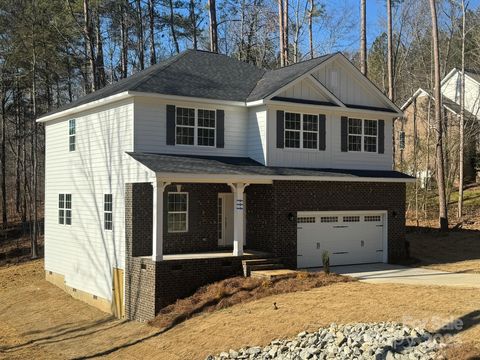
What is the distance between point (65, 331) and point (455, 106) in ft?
110

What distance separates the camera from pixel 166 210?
18.8m

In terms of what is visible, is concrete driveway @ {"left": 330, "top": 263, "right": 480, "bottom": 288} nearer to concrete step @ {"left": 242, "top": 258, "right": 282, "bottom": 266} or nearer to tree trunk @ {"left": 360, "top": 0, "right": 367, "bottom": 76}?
concrete step @ {"left": 242, "top": 258, "right": 282, "bottom": 266}

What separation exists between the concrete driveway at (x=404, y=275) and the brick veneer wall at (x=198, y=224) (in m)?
4.37

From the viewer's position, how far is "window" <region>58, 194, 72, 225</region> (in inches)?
877

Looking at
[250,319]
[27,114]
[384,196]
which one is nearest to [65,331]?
[250,319]

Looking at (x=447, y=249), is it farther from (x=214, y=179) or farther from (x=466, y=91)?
(x=466, y=91)

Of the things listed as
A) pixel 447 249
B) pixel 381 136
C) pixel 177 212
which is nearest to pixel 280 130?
pixel 177 212

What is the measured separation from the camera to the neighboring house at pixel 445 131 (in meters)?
36.3

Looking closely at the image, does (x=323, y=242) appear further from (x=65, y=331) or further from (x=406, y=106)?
(x=406, y=106)

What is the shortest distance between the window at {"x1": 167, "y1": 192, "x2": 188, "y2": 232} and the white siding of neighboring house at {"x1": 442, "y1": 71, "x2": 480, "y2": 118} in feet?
99.6

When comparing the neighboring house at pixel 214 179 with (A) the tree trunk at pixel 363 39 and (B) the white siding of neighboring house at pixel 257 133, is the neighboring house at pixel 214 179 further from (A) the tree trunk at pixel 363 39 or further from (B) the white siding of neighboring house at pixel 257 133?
(A) the tree trunk at pixel 363 39

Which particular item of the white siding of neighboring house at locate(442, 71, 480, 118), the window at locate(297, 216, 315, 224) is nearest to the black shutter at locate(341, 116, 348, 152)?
the window at locate(297, 216, 315, 224)

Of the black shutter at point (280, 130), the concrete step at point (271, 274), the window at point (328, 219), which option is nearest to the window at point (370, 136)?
the window at point (328, 219)

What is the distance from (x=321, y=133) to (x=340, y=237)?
384 centimetres
